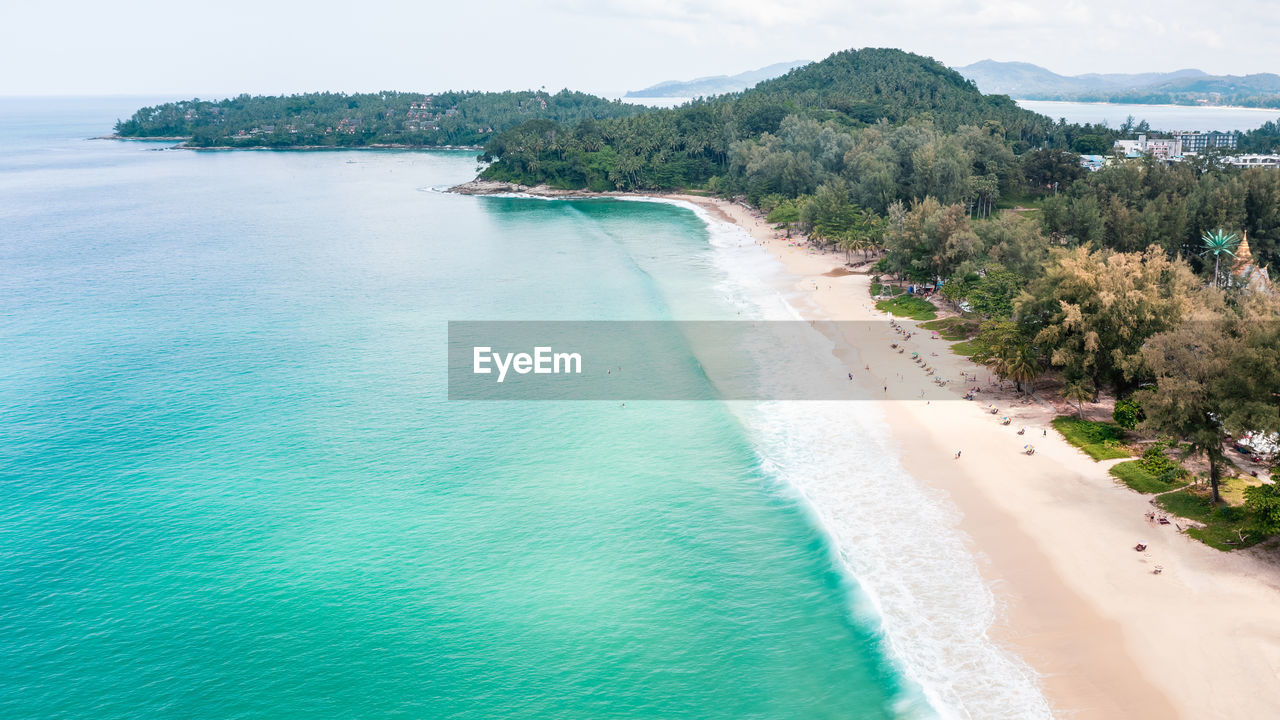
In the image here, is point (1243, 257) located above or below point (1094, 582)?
above

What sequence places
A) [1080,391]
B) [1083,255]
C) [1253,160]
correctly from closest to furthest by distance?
[1080,391] < [1083,255] < [1253,160]

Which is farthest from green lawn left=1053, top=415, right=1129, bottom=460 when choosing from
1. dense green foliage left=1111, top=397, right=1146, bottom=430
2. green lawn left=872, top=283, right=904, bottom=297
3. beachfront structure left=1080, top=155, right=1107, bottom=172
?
beachfront structure left=1080, top=155, right=1107, bottom=172

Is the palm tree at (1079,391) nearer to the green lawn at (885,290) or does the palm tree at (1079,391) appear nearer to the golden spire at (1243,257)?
the golden spire at (1243,257)

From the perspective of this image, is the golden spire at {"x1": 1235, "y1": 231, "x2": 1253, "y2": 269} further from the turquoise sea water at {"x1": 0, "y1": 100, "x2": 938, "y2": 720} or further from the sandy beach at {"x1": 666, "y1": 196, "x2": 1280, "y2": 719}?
the turquoise sea water at {"x1": 0, "y1": 100, "x2": 938, "y2": 720}

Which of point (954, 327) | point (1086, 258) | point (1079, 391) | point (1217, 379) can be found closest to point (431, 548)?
point (1217, 379)

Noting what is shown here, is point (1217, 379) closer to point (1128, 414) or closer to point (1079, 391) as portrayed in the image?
point (1128, 414)
